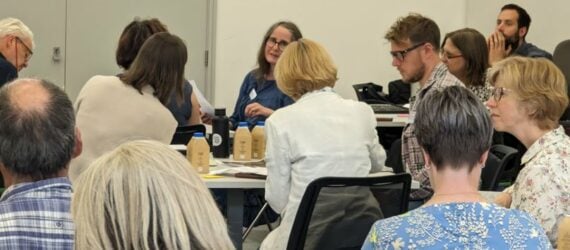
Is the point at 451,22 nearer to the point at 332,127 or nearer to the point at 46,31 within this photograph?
the point at 46,31

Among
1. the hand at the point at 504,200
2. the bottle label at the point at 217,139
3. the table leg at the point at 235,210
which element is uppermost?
the hand at the point at 504,200

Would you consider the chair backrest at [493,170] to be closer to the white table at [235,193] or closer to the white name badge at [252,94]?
the white table at [235,193]

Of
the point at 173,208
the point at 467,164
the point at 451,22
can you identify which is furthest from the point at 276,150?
the point at 451,22

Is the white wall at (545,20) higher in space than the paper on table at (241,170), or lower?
higher

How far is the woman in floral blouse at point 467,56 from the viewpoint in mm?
5301

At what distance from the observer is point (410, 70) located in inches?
177

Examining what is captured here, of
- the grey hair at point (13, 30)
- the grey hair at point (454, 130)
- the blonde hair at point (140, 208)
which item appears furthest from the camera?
the grey hair at point (13, 30)

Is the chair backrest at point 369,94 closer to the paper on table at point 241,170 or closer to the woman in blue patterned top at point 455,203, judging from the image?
the paper on table at point 241,170

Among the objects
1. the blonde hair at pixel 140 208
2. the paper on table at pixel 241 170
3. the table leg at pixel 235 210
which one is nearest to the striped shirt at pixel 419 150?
the paper on table at pixel 241 170

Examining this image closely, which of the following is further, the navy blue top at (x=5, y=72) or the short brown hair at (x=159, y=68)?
the navy blue top at (x=5, y=72)

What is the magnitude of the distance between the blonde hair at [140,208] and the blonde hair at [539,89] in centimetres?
175

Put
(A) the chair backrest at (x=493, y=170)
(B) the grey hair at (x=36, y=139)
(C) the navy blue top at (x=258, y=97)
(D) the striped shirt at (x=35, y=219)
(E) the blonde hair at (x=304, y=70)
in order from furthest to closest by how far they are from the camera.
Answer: (C) the navy blue top at (x=258, y=97)
(A) the chair backrest at (x=493, y=170)
(E) the blonde hair at (x=304, y=70)
(B) the grey hair at (x=36, y=139)
(D) the striped shirt at (x=35, y=219)

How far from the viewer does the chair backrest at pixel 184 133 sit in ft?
15.5

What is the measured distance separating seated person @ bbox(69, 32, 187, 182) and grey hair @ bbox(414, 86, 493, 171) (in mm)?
2011
